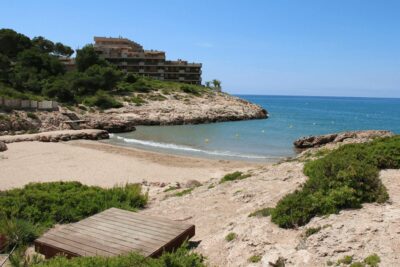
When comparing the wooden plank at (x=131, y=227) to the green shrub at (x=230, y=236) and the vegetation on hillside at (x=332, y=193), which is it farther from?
the vegetation on hillside at (x=332, y=193)

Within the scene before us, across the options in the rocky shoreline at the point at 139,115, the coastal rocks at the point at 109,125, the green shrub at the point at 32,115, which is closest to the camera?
the rocky shoreline at the point at 139,115

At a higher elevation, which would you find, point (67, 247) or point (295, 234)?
Result: point (295, 234)

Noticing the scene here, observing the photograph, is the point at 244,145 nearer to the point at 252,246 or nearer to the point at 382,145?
the point at 382,145

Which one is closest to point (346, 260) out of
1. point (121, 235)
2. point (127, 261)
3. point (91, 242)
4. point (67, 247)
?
point (127, 261)

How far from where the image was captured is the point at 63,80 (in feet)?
217

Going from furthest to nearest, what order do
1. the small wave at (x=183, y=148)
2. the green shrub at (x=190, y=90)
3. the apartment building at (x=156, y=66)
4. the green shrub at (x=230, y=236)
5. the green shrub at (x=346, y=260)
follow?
the apartment building at (x=156, y=66) < the green shrub at (x=190, y=90) < the small wave at (x=183, y=148) < the green shrub at (x=230, y=236) < the green shrub at (x=346, y=260)

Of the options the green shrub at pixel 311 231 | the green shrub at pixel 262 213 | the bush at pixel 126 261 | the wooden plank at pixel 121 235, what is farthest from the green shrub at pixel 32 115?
the green shrub at pixel 311 231

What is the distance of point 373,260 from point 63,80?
66.5 metres

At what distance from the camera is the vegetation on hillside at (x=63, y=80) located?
57.8 metres

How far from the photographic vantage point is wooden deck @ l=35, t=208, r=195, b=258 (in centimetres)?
642

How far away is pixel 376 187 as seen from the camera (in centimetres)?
806

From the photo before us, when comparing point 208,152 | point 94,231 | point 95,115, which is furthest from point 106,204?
point 95,115

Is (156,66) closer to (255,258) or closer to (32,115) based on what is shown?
(32,115)

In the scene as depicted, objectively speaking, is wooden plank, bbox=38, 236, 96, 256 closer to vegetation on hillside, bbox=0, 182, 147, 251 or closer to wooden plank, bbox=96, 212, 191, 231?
wooden plank, bbox=96, 212, 191, 231
